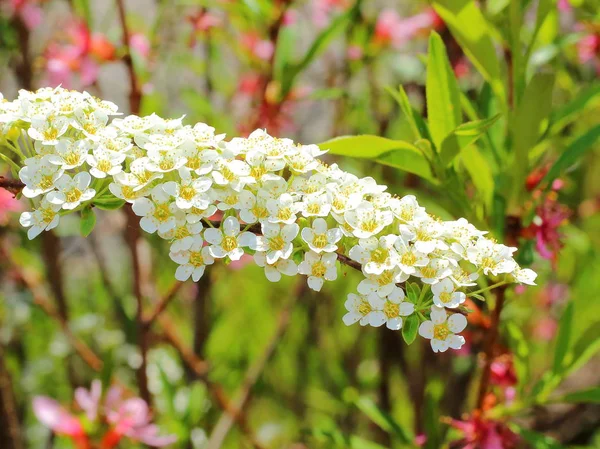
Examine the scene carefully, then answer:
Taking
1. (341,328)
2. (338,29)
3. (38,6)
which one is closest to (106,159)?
(338,29)

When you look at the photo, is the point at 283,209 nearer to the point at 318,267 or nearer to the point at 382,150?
Answer: the point at 318,267

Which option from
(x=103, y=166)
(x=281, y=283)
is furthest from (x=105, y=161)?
(x=281, y=283)

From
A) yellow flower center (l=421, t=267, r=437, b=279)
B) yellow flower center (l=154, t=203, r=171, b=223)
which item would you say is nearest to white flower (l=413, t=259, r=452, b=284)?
yellow flower center (l=421, t=267, r=437, b=279)

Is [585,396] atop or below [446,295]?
below

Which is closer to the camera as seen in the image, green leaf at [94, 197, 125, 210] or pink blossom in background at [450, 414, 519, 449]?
green leaf at [94, 197, 125, 210]

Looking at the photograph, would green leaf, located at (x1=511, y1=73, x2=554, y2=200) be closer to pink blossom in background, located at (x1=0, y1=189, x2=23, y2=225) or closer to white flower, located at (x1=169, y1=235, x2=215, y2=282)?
white flower, located at (x1=169, y1=235, x2=215, y2=282)

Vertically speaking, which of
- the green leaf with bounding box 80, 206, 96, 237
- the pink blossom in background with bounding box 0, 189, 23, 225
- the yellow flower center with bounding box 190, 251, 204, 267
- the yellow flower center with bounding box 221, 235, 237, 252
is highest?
the yellow flower center with bounding box 221, 235, 237, 252
